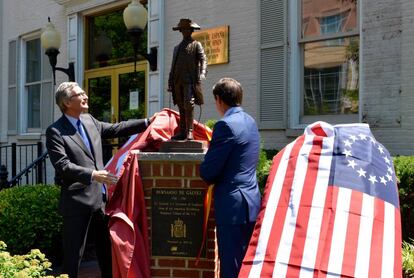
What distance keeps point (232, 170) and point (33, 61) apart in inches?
393

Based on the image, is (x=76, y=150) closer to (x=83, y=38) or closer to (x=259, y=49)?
(x=259, y=49)

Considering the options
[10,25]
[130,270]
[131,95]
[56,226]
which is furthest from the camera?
[10,25]

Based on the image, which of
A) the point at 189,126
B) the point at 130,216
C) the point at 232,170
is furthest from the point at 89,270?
the point at 232,170

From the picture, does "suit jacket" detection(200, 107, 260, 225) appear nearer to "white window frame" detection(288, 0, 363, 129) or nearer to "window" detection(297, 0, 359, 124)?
"window" detection(297, 0, 359, 124)

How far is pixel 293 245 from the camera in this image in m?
3.15

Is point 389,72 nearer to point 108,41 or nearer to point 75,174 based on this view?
point 75,174

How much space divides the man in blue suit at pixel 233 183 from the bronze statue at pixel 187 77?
0.49 m

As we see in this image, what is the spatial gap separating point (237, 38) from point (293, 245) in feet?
16.6

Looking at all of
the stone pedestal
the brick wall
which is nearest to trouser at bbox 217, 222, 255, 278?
the stone pedestal

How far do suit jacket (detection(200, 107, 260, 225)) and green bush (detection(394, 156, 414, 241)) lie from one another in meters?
1.76

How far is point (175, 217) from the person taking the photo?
411cm

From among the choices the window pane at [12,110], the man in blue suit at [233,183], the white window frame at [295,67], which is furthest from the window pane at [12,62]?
the man in blue suit at [233,183]

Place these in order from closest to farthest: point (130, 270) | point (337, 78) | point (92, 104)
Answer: point (130, 270) < point (337, 78) < point (92, 104)

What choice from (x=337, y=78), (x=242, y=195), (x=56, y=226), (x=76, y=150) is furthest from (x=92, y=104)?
(x=242, y=195)
